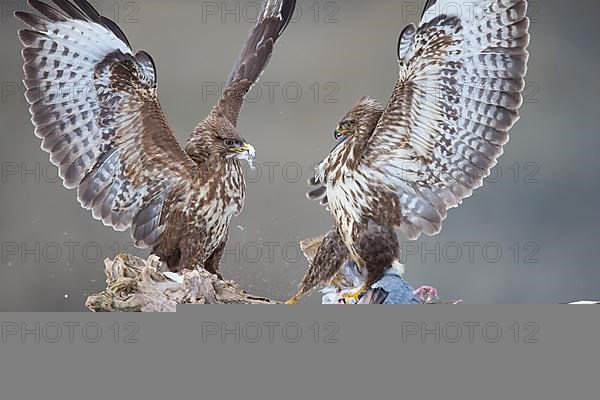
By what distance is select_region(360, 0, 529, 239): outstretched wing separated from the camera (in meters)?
2.96

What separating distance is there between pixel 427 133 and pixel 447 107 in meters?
0.12

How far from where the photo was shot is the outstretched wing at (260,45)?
3.31 m

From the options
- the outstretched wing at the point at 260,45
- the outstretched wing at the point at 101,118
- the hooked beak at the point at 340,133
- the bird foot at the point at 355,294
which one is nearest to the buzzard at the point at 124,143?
the outstretched wing at the point at 101,118

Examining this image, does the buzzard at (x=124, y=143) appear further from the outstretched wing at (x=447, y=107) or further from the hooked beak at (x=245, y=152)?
the outstretched wing at (x=447, y=107)

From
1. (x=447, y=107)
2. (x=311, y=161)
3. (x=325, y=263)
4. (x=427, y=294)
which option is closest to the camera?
(x=447, y=107)

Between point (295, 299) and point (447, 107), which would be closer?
point (447, 107)

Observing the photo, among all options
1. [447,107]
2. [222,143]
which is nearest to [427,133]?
[447,107]

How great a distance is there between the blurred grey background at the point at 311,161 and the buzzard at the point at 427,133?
28cm

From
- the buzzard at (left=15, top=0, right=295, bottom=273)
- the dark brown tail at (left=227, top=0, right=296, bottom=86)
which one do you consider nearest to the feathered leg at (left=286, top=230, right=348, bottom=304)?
the buzzard at (left=15, top=0, right=295, bottom=273)

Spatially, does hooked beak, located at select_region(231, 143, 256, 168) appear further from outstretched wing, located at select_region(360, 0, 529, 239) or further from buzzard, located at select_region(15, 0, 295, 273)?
outstretched wing, located at select_region(360, 0, 529, 239)

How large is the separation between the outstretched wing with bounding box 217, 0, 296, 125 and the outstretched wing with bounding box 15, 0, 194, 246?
0.38 metres

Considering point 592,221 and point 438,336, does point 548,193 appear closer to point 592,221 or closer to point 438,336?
point 592,221

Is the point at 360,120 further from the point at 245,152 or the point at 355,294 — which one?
the point at 355,294

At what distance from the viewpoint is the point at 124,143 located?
3.11 metres
